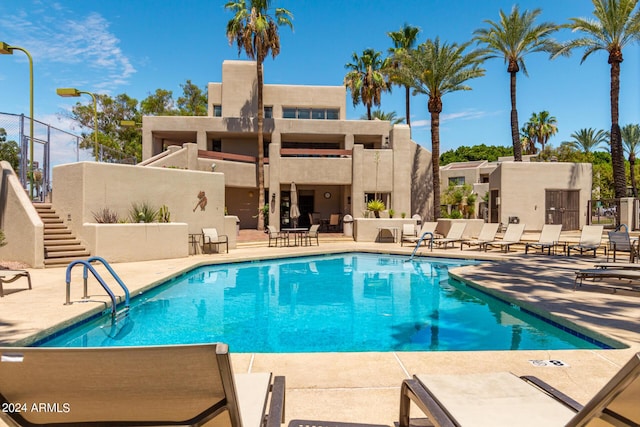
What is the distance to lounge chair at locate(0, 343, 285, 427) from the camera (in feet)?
5.41

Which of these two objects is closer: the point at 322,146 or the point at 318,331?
the point at 318,331

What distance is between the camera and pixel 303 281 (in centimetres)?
1164

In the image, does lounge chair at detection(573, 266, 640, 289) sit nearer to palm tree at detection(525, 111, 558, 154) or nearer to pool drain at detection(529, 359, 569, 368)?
pool drain at detection(529, 359, 569, 368)

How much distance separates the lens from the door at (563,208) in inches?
910

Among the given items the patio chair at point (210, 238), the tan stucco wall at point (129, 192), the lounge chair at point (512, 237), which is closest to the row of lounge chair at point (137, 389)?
the tan stucco wall at point (129, 192)

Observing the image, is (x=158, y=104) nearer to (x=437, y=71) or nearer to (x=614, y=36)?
(x=437, y=71)

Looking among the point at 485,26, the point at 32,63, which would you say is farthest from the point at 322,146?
the point at 32,63

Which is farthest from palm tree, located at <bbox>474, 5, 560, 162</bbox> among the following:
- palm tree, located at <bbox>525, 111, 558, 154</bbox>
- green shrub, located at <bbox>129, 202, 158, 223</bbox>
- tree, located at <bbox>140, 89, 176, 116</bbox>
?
palm tree, located at <bbox>525, 111, 558, 154</bbox>

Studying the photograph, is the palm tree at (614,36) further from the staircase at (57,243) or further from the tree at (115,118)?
the tree at (115,118)

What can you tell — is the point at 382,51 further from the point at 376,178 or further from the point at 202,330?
the point at 202,330

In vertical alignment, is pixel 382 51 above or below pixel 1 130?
above

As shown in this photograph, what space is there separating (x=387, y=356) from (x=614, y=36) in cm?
2398

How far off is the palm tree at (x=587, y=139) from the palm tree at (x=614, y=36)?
2918 cm

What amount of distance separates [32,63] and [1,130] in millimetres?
3033
